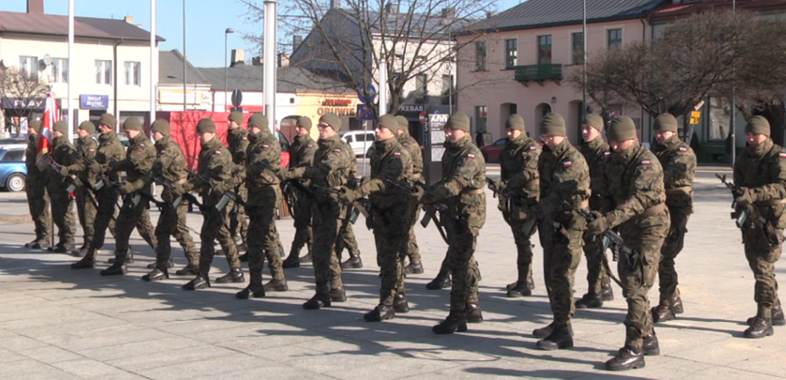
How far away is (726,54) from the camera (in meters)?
37.0

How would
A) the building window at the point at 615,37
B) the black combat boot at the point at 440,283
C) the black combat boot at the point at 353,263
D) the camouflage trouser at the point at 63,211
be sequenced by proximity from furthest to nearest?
the building window at the point at 615,37, the camouflage trouser at the point at 63,211, the black combat boot at the point at 353,263, the black combat boot at the point at 440,283

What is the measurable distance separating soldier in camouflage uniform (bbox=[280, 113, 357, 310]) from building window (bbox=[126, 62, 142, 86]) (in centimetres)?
5591

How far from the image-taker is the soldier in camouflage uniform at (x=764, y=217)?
8.28 metres

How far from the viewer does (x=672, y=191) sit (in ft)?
28.7

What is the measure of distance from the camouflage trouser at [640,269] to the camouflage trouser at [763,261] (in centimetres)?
132

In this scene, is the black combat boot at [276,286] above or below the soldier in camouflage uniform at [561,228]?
below

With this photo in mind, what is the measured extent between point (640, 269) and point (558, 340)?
0.90 m

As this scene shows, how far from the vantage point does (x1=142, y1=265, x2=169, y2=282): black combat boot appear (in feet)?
38.1

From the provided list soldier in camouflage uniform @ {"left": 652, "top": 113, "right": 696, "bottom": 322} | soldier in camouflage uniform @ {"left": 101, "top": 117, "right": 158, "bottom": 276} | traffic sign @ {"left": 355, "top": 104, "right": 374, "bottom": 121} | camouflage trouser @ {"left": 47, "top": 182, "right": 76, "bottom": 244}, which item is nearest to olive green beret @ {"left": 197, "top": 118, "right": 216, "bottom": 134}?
soldier in camouflage uniform @ {"left": 101, "top": 117, "right": 158, "bottom": 276}

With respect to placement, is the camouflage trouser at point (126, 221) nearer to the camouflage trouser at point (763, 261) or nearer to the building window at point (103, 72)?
the camouflage trouser at point (763, 261)

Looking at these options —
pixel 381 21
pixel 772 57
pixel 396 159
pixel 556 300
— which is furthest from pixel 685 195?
pixel 772 57

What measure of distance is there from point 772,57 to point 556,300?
31506mm

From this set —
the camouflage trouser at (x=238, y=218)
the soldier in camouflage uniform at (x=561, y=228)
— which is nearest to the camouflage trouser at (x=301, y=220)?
the camouflage trouser at (x=238, y=218)

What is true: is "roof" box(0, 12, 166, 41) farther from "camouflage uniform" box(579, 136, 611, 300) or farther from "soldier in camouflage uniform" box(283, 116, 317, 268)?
"camouflage uniform" box(579, 136, 611, 300)
